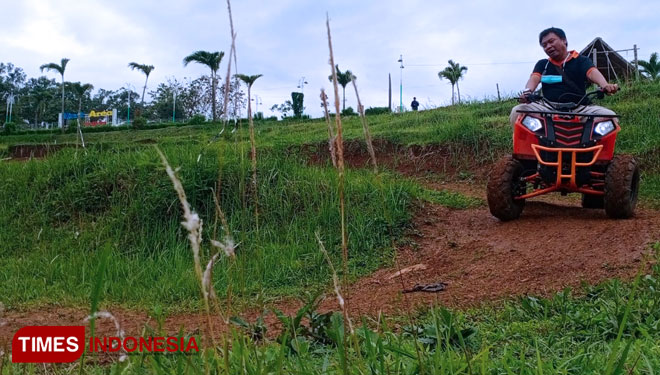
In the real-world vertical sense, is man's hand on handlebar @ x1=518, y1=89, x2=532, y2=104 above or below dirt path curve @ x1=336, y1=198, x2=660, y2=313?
above

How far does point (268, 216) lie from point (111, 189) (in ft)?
5.51

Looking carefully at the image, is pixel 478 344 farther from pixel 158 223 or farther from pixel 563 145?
pixel 158 223

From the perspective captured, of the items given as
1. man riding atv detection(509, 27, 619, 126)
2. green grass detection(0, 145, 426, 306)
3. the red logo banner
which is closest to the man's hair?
man riding atv detection(509, 27, 619, 126)

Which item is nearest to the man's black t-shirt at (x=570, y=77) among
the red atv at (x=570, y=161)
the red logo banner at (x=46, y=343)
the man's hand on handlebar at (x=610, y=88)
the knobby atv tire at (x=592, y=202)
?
the red atv at (x=570, y=161)

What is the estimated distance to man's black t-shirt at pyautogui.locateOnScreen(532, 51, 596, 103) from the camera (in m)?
4.57

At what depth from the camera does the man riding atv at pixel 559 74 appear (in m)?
4.51

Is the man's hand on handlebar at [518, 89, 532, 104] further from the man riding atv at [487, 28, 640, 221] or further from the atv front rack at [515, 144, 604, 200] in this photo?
the atv front rack at [515, 144, 604, 200]

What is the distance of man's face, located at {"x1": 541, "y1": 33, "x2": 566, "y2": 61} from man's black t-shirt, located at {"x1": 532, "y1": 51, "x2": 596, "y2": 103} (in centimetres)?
7

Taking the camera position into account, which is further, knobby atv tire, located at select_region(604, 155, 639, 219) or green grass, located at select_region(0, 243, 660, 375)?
knobby atv tire, located at select_region(604, 155, 639, 219)

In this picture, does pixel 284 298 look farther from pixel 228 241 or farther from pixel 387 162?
pixel 387 162

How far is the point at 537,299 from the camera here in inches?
110

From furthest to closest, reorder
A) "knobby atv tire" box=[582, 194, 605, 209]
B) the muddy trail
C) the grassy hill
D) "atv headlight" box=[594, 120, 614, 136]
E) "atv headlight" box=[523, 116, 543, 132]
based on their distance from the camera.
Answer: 1. "knobby atv tire" box=[582, 194, 605, 209]
2. "atv headlight" box=[523, 116, 543, 132]
3. "atv headlight" box=[594, 120, 614, 136]
4. the muddy trail
5. the grassy hill

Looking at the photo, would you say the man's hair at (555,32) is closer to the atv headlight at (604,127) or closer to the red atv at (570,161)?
the red atv at (570,161)

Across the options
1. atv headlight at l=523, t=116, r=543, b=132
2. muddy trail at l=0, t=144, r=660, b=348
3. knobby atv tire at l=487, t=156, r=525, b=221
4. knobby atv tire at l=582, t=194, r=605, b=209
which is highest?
atv headlight at l=523, t=116, r=543, b=132
